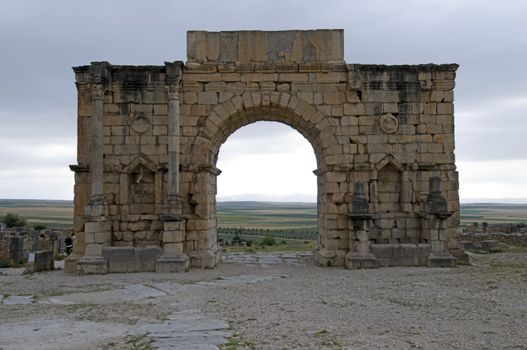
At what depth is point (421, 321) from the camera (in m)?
6.29

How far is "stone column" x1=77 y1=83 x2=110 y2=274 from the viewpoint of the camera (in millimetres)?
11266

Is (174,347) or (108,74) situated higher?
(108,74)

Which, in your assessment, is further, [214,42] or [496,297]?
[214,42]

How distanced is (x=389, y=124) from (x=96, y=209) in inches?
286

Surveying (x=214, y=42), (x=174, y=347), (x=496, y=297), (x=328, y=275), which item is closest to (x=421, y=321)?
(x=496, y=297)

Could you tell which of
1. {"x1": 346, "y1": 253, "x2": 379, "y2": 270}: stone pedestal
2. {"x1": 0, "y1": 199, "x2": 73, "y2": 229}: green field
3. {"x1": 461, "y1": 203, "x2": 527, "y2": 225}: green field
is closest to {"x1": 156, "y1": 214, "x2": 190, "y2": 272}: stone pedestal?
{"x1": 346, "y1": 253, "x2": 379, "y2": 270}: stone pedestal

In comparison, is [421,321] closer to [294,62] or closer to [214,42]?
[294,62]

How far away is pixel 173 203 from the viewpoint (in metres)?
11.6

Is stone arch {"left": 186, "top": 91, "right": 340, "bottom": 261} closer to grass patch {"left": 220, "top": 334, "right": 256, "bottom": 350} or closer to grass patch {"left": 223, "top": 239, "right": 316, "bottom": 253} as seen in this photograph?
grass patch {"left": 223, "top": 239, "right": 316, "bottom": 253}

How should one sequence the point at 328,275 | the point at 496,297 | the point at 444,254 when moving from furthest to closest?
the point at 444,254 < the point at 328,275 < the point at 496,297

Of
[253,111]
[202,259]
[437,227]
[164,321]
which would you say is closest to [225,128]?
[253,111]

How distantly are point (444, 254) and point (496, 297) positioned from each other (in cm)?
395

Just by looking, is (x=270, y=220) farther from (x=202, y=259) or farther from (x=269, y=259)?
(x=202, y=259)

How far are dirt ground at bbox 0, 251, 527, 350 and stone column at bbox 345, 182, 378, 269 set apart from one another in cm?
50
